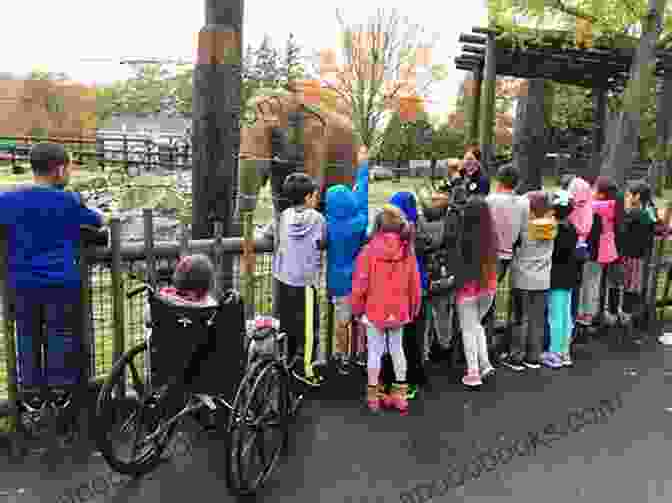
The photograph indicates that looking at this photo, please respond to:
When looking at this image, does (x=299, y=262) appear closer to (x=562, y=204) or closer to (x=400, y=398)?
(x=400, y=398)

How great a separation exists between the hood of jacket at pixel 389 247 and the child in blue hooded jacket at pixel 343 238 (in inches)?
10.0

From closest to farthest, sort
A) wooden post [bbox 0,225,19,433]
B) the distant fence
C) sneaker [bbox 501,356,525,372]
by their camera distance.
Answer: wooden post [bbox 0,225,19,433], sneaker [bbox 501,356,525,372], the distant fence

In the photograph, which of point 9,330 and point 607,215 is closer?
point 9,330

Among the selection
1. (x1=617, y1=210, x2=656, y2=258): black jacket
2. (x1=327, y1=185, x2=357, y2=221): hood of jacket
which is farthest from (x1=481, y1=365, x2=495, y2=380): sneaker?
(x1=617, y1=210, x2=656, y2=258): black jacket

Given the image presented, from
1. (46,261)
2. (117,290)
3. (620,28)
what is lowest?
(117,290)

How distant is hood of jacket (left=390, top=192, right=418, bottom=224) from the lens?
436 centimetres

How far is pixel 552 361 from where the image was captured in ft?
17.5

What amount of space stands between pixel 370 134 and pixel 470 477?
1310 inches

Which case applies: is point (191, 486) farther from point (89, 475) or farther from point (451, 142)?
point (451, 142)

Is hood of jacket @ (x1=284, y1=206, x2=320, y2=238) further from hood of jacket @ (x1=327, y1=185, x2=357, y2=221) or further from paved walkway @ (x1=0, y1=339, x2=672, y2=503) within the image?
paved walkway @ (x1=0, y1=339, x2=672, y2=503)

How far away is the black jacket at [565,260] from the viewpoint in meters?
5.12

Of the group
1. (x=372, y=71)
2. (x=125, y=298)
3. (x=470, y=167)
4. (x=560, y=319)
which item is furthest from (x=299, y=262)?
(x=372, y=71)

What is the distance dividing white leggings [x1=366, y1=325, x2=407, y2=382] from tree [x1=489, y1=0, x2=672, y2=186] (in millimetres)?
5877

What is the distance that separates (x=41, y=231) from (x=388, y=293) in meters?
2.09
